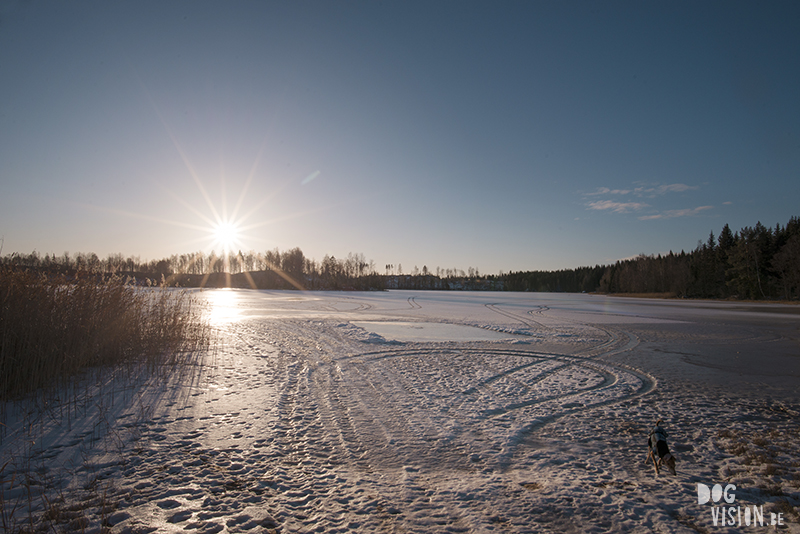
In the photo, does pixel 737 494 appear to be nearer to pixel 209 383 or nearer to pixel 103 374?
pixel 209 383

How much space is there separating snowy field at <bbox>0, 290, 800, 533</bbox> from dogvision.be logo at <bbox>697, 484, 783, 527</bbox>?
30 mm

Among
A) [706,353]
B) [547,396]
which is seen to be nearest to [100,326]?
[547,396]

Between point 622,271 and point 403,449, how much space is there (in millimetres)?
112949

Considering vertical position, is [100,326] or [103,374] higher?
[100,326]

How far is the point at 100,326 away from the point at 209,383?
3474 millimetres

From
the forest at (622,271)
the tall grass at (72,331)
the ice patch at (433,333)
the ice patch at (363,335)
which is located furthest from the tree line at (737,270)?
the tall grass at (72,331)

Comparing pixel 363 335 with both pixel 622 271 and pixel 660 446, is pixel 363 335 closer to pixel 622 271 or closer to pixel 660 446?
pixel 660 446

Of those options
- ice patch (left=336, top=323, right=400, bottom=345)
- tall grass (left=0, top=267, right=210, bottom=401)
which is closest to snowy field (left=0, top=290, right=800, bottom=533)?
tall grass (left=0, top=267, right=210, bottom=401)

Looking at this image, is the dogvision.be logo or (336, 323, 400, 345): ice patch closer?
the dogvision.be logo

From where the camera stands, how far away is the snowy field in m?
2.93

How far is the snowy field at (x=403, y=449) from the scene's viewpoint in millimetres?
2928

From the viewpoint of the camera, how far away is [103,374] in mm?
7340

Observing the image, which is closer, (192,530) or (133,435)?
(192,530)

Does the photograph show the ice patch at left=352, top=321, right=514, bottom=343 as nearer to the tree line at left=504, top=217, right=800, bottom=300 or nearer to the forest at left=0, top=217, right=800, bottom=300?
the forest at left=0, top=217, right=800, bottom=300
